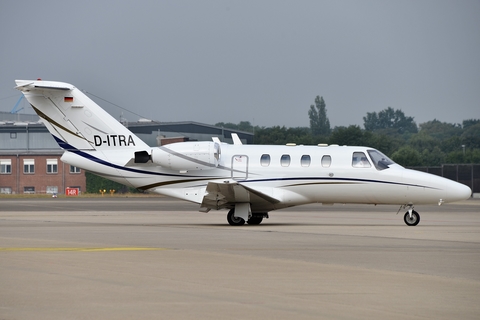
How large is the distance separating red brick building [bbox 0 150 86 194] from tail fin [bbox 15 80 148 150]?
5333cm

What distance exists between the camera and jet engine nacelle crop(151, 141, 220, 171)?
82.9ft

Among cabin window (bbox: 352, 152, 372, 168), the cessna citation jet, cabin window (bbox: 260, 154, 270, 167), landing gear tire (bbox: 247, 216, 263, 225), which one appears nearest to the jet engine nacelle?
the cessna citation jet

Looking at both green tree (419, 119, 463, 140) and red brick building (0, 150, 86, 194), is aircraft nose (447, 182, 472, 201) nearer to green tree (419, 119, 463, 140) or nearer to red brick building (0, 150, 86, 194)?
red brick building (0, 150, 86, 194)

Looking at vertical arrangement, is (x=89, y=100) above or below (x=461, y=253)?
above

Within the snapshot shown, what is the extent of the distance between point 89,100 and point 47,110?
1.47m

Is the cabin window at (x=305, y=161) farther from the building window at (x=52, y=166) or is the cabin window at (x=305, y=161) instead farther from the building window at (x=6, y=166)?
the building window at (x=6, y=166)

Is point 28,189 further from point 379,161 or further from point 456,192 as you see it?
point 456,192

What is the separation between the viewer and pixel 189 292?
33.5ft

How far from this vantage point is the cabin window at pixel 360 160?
84.0 ft

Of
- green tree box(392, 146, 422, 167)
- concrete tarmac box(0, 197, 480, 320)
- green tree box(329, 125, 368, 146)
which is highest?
green tree box(329, 125, 368, 146)

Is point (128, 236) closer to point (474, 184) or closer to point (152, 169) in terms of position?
point (152, 169)

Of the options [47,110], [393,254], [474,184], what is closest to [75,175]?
[474,184]

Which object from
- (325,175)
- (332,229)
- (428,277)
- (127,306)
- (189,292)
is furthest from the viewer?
(325,175)

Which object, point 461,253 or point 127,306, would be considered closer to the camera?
point 127,306
